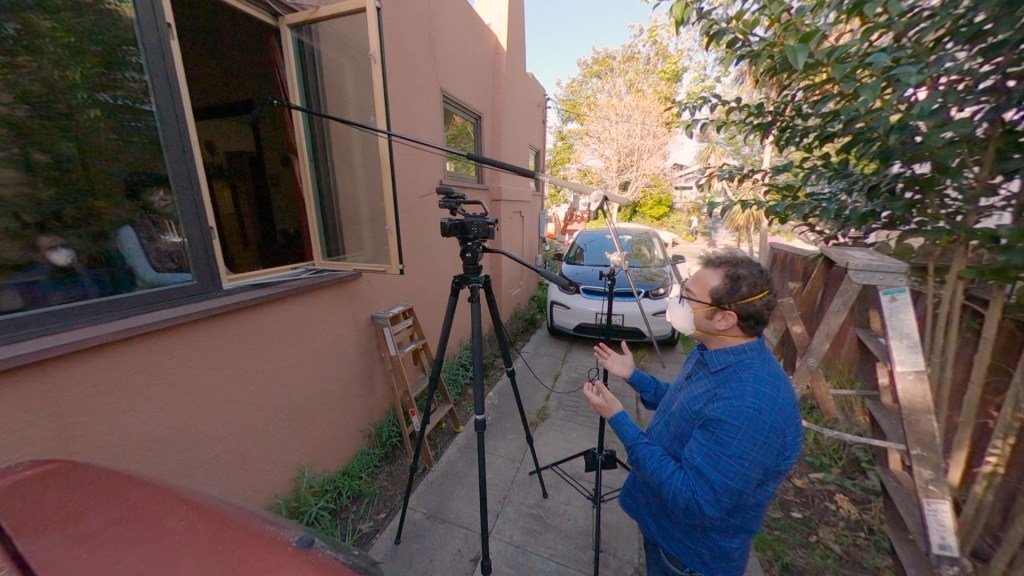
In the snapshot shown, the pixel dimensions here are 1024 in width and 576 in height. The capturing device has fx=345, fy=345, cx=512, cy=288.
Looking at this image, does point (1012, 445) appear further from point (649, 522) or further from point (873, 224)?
point (649, 522)

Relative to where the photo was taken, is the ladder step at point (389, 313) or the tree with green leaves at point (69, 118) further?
the ladder step at point (389, 313)

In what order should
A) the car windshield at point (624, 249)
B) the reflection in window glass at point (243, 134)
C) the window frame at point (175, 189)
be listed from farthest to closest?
the car windshield at point (624, 249) < the reflection in window glass at point (243, 134) < the window frame at point (175, 189)

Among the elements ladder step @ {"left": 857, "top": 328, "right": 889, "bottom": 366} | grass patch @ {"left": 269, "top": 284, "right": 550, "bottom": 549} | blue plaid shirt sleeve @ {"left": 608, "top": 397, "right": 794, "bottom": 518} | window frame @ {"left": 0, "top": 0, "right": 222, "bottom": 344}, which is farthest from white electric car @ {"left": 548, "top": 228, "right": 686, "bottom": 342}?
window frame @ {"left": 0, "top": 0, "right": 222, "bottom": 344}

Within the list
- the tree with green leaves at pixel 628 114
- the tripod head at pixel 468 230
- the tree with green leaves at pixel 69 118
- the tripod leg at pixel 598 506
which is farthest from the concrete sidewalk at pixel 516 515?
the tree with green leaves at pixel 628 114

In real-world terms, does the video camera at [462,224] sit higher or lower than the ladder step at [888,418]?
higher

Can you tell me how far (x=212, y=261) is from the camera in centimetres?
174

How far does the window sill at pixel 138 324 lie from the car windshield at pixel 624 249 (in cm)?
398

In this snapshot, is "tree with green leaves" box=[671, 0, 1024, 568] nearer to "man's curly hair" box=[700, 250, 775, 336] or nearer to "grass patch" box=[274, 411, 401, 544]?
"man's curly hair" box=[700, 250, 775, 336]

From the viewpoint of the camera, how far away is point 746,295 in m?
1.20

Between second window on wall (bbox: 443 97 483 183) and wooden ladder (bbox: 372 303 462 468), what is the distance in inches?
67.5

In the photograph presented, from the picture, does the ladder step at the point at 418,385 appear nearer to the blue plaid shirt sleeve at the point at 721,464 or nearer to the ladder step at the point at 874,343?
the blue plaid shirt sleeve at the point at 721,464

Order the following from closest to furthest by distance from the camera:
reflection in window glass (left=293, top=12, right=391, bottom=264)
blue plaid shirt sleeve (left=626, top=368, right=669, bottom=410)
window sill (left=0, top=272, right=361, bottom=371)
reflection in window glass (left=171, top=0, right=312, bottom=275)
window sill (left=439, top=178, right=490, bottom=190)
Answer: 1. window sill (left=0, top=272, right=361, bottom=371)
2. blue plaid shirt sleeve (left=626, top=368, right=669, bottom=410)
3. reflection in window glass (left=293, top=12, right=391, bottom=264)
4. reflection in window glass (left=171, top=0, right=312, bottom=275)
5. window sill (left=439, top=178, right=490, bottom=190)

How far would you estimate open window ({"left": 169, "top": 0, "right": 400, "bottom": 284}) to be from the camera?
2.11 metres

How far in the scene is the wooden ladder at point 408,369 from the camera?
2.67 m
